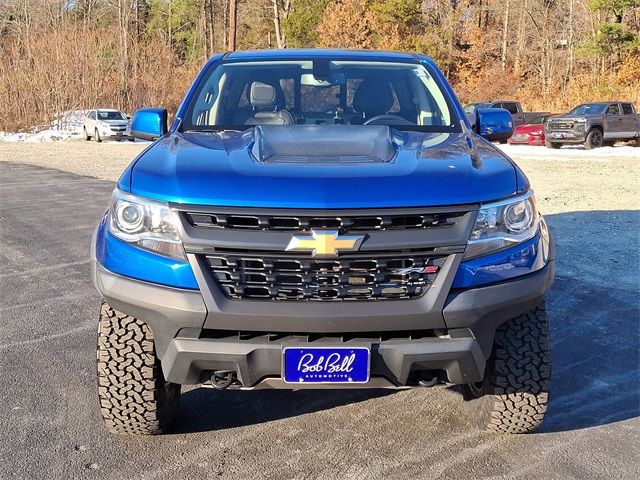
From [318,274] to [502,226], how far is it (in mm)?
780

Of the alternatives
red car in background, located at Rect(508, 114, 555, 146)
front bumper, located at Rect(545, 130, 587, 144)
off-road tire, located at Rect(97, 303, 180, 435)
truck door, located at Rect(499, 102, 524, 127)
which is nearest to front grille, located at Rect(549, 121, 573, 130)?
front bumper, located at Rect(545, 130, 587, 144)

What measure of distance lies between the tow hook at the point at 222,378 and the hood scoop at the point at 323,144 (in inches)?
34.6

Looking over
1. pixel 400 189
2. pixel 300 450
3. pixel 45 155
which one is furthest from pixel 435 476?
pixel 45 155

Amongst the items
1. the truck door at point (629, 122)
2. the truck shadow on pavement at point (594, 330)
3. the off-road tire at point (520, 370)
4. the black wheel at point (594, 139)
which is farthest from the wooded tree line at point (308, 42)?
the off-road tire at point (520, 370)

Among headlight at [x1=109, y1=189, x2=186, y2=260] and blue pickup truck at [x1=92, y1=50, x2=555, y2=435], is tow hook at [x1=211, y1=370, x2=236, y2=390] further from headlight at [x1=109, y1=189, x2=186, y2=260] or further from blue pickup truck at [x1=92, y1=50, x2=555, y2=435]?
headlight at [x1=109, y1=189, x2=186, y2=260]

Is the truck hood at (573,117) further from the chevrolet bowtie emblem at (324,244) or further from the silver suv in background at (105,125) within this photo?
the chevrolet bowtie emblem at (324,244)

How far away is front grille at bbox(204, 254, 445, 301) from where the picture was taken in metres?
2.63

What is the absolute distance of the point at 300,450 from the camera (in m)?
3.17

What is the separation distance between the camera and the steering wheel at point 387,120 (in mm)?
4039

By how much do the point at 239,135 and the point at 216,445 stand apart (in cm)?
150

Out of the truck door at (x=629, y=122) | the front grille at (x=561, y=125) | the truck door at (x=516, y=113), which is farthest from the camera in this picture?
the truck door at (x=516, y=113)

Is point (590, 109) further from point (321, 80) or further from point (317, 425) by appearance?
point (317, 425)

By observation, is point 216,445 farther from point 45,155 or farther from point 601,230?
point 45,155

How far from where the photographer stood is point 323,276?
2645mm
